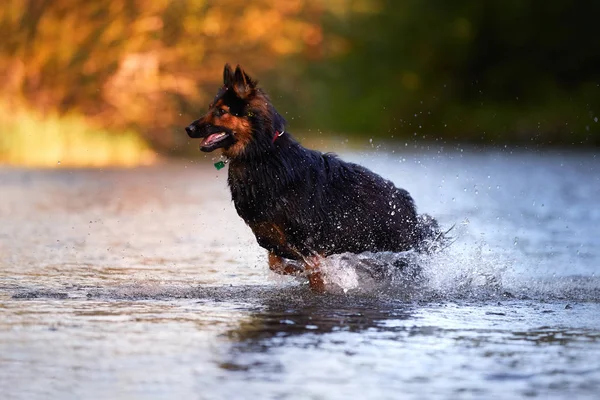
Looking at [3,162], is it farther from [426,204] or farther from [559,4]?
[559,4]

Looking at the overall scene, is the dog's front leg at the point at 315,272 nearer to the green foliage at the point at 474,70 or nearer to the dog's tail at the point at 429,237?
the dog's tail at the point at 429,237

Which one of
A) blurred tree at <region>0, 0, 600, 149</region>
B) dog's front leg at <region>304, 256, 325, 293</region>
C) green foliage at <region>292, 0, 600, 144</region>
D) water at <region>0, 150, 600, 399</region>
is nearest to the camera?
water at <region>0, 150, 600, 399</region>

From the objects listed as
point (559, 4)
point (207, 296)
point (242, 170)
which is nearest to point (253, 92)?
point (242, 170)

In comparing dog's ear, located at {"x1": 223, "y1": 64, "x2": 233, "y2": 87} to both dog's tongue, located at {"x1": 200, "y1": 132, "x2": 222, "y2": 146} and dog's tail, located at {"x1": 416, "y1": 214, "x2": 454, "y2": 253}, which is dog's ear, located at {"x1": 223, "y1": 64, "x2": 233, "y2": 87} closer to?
dog's tongue, located at {"x1": 200, "y1": 132, "x2": 222, "y2": 146}

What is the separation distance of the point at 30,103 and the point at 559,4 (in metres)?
27.8

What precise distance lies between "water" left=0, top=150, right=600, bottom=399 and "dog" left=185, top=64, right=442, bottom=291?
0.78 ft

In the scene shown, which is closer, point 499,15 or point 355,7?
point 499,15

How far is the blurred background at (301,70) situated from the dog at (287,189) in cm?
1835

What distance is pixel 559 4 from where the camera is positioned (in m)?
50.4

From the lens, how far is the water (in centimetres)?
631

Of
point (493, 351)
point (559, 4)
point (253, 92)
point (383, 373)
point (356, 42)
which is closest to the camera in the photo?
point (383, 373)

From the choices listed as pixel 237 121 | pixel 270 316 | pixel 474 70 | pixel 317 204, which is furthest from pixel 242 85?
pixel 474 70

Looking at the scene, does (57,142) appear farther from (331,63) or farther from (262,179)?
(331,63)

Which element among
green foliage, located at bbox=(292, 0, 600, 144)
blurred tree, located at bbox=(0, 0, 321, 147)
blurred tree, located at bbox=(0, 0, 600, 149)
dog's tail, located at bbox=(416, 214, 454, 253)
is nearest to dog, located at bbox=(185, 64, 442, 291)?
dog's tail, located at bbox=(416, 214, 454, 253)
